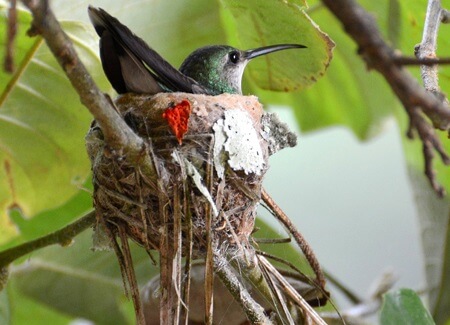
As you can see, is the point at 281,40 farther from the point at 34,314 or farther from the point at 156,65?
the point at 34,314

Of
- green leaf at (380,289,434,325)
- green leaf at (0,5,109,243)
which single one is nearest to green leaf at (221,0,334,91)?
green leaf at (0,5,109,243)

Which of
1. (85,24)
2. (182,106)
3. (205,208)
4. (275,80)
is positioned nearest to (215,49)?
(275,80)

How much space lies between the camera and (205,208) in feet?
4.90

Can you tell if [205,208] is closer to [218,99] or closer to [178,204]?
[178,204]

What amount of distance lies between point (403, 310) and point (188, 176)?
521 millimetres

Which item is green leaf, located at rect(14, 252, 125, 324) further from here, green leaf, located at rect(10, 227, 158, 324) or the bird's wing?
the bird's wing

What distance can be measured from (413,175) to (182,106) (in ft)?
4.59

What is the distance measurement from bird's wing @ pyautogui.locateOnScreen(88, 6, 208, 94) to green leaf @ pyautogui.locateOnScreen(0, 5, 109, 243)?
0.38 m

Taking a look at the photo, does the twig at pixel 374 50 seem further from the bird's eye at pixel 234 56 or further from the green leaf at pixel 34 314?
the green leaf at pixel 34 314

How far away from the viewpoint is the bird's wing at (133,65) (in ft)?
5.21

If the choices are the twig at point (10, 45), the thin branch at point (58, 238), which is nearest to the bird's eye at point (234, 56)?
the thin branch at point (58, 238)

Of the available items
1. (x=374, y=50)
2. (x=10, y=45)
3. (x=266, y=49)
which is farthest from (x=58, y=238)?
(x=374, y=50)

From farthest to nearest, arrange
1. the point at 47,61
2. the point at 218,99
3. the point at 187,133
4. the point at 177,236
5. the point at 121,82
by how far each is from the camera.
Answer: the point at 47,61, the point at 121,82, the point at 218,99, the point at 187,133, the point at 177,236

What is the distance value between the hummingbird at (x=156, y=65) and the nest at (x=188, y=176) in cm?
8
